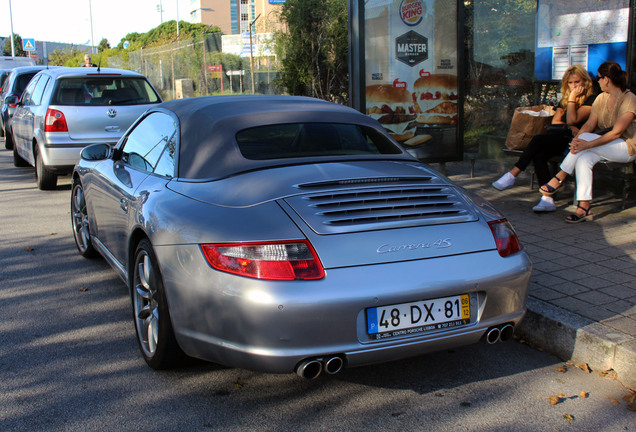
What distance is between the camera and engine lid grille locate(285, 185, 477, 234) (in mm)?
3236

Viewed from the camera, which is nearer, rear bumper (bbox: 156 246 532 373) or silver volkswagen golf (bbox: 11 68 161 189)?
rear bumper (bbox: 156 246 532 373)

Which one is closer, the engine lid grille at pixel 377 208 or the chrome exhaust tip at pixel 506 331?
the engine lid grille at pixel 377 208

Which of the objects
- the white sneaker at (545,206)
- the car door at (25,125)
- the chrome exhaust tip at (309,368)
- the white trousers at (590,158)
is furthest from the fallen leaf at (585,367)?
the car door at (25,125)

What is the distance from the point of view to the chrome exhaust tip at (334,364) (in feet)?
10.1

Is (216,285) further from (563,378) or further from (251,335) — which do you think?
(563,378)

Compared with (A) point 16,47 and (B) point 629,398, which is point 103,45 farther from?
(B) point 629,398

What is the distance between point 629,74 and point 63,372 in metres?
7.17

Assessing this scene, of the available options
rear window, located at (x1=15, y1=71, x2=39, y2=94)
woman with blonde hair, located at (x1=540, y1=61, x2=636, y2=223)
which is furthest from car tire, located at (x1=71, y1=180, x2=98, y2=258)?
rear window, located at (x1=15, y1=71, x2=39, y2=94)

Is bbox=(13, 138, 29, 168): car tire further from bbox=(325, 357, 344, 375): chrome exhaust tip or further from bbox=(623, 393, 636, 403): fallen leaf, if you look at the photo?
bbox=(623, 393, 636, 403): fallen leaf

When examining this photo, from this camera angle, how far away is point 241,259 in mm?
3082

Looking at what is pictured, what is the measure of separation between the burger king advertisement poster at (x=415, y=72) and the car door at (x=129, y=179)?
13.7ft

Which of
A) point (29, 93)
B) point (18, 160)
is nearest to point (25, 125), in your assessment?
point (29, 93)

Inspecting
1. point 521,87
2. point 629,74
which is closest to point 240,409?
point 629,74

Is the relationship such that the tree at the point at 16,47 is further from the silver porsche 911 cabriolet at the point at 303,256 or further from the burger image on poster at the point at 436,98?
the silver porsche 911 cabriolet at the point at 303,256
